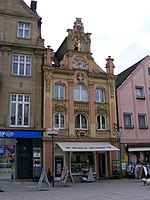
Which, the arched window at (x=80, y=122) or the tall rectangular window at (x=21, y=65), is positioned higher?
the tall rectangular window at (x=21, y=65)

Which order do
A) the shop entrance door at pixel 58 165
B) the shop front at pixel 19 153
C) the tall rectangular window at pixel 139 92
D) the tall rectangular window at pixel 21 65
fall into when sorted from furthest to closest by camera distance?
the tall rectangular window at pixel 139 92 → the tall rectangular window at pixel 21 65 → the shop entrance door at pixel 58 165 → the shop front at pixel 19 153

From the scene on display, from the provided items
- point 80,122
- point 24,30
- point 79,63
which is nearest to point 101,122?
point 80,122

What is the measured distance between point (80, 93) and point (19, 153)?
8.36 meters

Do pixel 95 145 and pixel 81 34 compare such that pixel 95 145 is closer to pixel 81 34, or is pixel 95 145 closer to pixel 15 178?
pixel 15 178

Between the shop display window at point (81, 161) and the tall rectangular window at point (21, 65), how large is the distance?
8.91 metres

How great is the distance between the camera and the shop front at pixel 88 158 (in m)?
23.4

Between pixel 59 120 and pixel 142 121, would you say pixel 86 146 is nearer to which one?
pixel 59 120

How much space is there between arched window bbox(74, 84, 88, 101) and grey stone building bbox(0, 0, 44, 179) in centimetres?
378

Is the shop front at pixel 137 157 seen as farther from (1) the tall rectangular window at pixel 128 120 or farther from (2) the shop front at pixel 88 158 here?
(1) the tall rectangular window at pixel 128 120

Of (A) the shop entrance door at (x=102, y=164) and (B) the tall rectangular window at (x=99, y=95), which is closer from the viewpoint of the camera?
(A) the shop entrance door at (x=102, y=164)

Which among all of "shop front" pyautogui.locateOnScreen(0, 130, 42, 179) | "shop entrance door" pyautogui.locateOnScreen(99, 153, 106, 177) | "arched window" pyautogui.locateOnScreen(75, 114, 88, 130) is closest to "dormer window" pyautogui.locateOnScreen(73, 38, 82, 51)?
"arched window" pyautogui.locateOnScreen(75, 114, 88, 130)

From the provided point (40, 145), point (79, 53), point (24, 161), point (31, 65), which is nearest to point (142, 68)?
point (79, 53)

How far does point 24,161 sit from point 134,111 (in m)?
12.8

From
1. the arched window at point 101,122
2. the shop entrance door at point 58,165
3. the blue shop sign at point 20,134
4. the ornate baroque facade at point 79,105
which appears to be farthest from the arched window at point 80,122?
the blue shop sign at point 20,134
